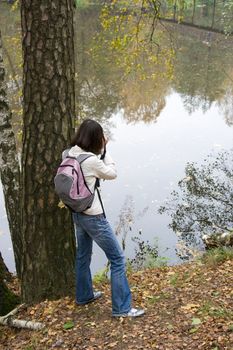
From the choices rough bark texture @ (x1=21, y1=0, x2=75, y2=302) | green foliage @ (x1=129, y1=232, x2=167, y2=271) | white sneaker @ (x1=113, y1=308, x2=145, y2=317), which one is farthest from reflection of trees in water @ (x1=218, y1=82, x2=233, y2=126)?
white sneaker @ (x1=113, y1=308, x2=145, y2=317)

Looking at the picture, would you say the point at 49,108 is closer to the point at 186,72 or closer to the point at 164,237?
the point at 164,237

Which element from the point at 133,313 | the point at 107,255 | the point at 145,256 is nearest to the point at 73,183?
the point at 107,255

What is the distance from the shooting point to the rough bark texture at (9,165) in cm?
576

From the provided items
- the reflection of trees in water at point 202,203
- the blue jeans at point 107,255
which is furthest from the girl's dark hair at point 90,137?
the reflection of trees in water at point 202,203

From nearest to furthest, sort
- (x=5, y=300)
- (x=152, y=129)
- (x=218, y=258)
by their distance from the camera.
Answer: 1. (x=5, y=300)
2. (x=218, y=258)
3. (x=152, y=129)

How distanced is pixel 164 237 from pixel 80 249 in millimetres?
5620

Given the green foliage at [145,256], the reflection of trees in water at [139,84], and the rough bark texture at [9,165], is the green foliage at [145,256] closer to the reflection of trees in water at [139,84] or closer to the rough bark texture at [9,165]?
the rough bark texture at [9,165]

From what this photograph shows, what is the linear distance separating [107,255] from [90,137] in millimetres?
1239

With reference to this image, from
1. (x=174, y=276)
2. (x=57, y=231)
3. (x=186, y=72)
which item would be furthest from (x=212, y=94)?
(x=57, y=231)

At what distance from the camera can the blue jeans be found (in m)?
4.25

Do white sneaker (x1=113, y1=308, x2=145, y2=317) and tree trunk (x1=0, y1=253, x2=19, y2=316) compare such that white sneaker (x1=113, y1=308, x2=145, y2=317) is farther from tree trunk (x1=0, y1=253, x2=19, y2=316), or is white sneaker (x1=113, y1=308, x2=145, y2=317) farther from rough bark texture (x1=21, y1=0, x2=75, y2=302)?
tree trunk (x1=0, y1=253, x2=19, y2=316)

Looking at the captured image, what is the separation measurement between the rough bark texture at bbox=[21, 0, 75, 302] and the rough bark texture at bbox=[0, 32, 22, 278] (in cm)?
133

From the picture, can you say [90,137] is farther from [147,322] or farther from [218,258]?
[218,258]

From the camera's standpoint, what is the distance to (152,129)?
16672 mm
